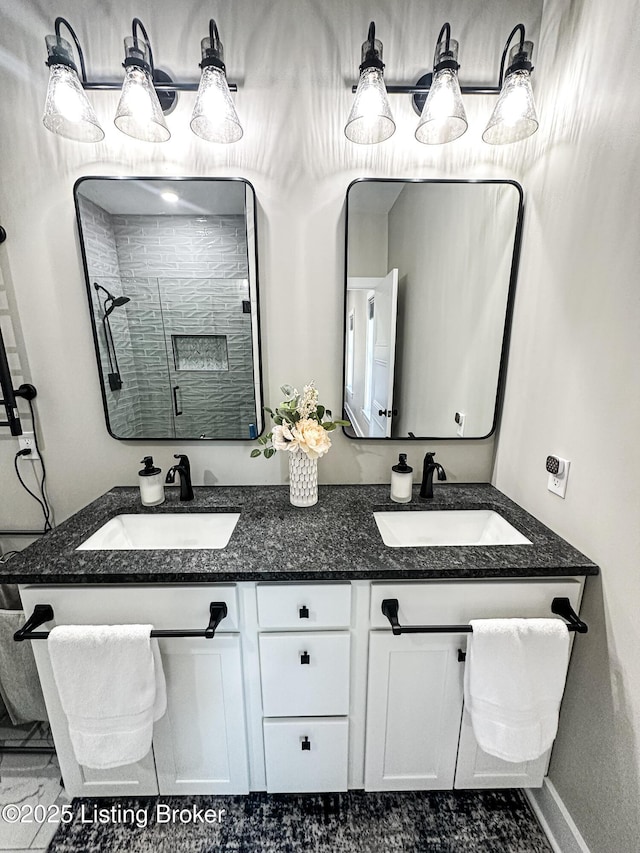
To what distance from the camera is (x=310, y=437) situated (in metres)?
1.18

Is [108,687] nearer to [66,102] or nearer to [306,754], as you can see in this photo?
[306,754]

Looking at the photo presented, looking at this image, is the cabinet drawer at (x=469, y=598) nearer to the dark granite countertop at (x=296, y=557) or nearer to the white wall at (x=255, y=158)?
the dark granite countertop at (x=296, y=557)

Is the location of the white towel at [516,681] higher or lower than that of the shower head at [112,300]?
lower

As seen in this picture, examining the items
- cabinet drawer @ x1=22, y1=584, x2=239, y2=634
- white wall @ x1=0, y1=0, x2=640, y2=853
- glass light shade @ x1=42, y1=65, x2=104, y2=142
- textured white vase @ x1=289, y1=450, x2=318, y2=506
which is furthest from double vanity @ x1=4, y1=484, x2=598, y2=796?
glass light shade @ x1=42, y1=65, x2=104, y2=142

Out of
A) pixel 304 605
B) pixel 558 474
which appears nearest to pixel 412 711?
pixel 304 605

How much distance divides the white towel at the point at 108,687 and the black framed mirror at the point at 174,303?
75 centimetres

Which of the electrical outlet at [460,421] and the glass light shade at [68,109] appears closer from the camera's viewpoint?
the glass light shade at [68,109]

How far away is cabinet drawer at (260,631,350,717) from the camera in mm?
984

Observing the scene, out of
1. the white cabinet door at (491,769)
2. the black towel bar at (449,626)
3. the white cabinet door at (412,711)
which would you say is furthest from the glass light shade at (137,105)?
the white cabinet door at (491,769)

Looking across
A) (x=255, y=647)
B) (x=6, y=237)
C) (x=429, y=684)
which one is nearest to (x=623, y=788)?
(x=429, y=684)

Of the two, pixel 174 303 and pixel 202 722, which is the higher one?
pixel 174 303

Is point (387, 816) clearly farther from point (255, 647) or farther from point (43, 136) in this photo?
point (43, 136)

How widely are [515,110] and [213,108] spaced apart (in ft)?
3.17

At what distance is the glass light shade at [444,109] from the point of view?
105 centimetres
